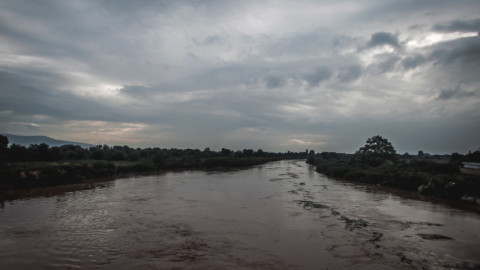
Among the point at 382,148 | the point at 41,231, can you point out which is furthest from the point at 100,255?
the point at 382,148

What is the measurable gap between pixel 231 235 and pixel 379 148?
1790 inches

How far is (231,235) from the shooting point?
9984 mm

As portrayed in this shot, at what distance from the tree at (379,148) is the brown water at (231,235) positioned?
3275cm

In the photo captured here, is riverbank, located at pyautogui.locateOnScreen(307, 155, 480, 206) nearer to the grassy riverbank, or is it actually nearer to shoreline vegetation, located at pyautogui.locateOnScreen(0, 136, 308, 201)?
shoreline vegetation, located at pyautogui.locateOnScreen(0, 136, 308, 201)

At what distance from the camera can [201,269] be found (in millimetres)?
6887

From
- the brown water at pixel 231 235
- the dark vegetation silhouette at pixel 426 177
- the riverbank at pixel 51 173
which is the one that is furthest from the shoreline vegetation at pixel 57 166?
the dark vegetation silhouette at pixel 426 177

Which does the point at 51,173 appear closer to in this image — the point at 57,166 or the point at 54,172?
the point at 54,172

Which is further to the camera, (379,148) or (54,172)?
(379,148)

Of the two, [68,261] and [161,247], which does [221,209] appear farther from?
[68,261]

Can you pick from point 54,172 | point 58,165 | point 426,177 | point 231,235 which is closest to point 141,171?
point 58,165

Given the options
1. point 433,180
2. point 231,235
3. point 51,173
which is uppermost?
point 433,180

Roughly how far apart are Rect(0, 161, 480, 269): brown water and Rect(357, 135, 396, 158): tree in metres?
32.7

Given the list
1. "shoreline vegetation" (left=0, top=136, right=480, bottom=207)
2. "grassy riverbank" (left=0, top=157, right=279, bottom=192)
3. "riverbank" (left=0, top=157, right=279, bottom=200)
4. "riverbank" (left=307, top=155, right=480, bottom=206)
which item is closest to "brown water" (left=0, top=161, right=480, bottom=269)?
"riverbank" (left=307, top=155, right=480, bottom=206)

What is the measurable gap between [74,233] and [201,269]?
5870 mm
